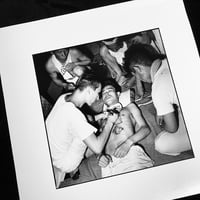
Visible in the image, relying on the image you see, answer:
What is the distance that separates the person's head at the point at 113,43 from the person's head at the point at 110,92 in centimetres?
6

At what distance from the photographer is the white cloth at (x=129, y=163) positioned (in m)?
0.56

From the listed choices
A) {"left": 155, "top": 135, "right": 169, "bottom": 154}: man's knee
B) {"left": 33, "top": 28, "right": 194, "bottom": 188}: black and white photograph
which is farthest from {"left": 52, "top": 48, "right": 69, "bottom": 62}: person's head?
{"left": 155, "top": 135, "right": 169, "bottom": 154}: man's knee

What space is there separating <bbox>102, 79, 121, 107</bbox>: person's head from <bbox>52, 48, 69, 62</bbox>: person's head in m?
0.09

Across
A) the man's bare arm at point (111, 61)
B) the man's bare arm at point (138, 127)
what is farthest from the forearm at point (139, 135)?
the man's bare arm at point (111, 61)

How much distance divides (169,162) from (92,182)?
140 mm

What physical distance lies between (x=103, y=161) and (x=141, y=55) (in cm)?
21

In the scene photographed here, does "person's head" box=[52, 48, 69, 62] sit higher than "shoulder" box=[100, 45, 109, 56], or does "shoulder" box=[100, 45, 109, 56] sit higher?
"person's head" box=[52, 48, 69, 62]

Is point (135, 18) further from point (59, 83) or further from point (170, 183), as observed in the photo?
point (170, 183)

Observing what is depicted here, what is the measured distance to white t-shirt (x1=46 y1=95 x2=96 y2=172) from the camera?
0.56 metres

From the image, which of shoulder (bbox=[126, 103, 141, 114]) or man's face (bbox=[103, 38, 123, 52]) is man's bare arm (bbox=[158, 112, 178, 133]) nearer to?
shoulder (bbox=[126, 103, 141, 114])

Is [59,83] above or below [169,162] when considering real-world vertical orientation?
above

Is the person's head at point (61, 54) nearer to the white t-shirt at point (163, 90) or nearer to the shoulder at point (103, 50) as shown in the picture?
the shoulder at point (103, 50)

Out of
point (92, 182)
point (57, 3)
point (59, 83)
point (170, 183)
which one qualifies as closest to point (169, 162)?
point (170, 183)

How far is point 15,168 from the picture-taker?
1.86 feet
